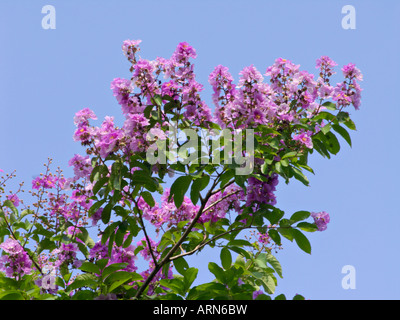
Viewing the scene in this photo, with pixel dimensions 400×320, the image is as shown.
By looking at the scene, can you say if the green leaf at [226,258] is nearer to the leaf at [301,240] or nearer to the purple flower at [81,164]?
the leaf at [301,240]

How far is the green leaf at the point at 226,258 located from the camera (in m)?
3.68

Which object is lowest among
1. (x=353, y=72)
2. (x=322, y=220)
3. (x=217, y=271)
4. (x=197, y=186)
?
(x=217, y=271)

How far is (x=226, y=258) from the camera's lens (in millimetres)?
3689

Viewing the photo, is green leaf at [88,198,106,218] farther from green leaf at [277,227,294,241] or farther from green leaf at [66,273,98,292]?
green leaf at [277,227,294,241]

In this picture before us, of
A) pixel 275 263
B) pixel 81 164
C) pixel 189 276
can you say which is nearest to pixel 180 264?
pixel 189 276

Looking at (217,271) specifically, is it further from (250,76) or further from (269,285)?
(250,76)

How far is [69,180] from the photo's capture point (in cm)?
400

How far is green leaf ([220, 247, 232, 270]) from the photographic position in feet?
12.1

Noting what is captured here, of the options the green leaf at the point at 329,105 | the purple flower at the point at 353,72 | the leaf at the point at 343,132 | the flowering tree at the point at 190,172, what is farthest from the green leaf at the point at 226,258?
the purple flower at the point at 353,72

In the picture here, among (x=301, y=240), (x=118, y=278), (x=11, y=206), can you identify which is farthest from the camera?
(x=11, y=206)

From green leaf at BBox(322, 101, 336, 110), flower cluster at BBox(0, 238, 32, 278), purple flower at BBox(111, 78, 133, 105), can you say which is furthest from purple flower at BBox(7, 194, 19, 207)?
green leaf at BBox(322, 101, 336, 110)
